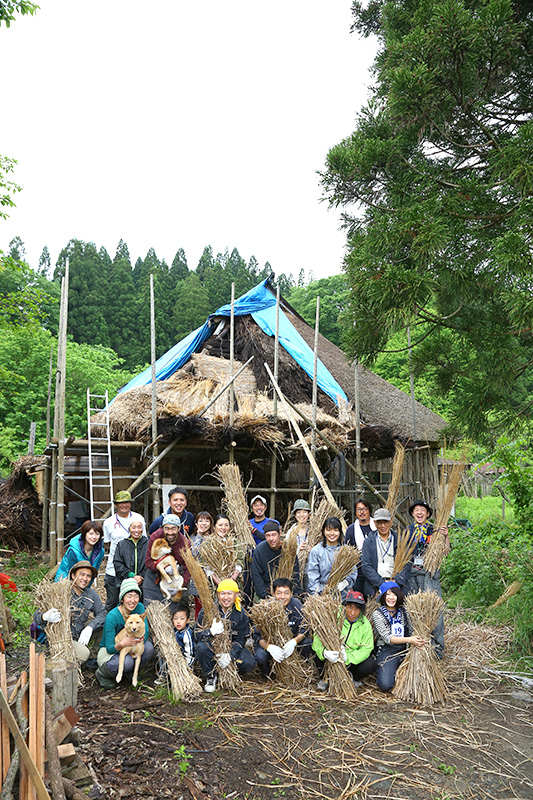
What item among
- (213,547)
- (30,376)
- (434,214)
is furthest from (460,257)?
(30,376)

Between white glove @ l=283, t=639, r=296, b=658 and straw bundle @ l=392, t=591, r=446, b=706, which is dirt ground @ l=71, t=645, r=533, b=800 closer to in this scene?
straw bundle @ l=392, t=591, r=446, b=706

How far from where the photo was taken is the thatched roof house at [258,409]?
26.5ft

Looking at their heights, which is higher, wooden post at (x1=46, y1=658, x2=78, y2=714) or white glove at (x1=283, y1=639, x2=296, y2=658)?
wooden post at (x1=46, y1=658, x2=78, y2=714)

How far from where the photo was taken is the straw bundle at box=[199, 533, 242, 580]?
4.55 m

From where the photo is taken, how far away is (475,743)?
3.43 m

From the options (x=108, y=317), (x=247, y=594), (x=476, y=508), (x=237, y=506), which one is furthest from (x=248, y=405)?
(x=108, y=317)

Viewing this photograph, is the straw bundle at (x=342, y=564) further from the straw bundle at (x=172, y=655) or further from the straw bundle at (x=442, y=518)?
the straw bundle at (x=172, y=655)

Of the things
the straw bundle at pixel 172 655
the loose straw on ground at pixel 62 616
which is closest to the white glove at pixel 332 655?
the straw bundle at pixel 172 655

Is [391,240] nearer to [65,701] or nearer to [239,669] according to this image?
[239,669]

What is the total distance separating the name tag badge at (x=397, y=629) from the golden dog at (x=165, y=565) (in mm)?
1643

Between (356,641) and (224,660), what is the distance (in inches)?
38.0

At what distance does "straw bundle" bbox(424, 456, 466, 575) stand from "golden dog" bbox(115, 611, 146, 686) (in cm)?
222

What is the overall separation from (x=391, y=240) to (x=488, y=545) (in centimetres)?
440

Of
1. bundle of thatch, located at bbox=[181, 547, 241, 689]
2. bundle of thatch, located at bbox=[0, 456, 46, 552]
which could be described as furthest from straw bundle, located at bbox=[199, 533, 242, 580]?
bundle of thatch, located at bbox=[0, 456, 46, 552]
